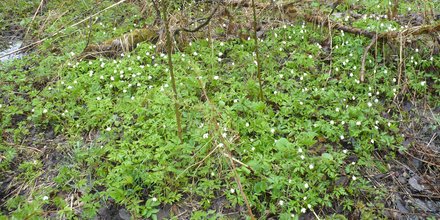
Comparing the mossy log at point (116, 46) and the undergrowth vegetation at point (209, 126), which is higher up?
the mossy log at point (116, 46)

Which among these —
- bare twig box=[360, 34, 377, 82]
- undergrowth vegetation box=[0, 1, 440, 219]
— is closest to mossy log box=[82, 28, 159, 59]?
undergrowth vegetation box=[0, 1, 440, 219]

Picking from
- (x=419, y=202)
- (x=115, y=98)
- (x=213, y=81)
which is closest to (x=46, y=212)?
(x=115, y=98)

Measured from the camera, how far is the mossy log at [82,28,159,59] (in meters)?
5.76

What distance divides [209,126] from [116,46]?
8.22ft

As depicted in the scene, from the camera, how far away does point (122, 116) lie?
460 centimetres

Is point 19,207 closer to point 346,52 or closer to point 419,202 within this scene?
point 419,202

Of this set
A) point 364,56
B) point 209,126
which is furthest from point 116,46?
point 364,56

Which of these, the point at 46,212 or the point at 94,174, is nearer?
the point at 46,212

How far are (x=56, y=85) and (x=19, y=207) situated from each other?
1.98 m

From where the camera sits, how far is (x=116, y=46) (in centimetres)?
582

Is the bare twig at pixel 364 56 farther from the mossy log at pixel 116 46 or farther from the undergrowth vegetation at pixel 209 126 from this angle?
the mossy log at pixel 116 46

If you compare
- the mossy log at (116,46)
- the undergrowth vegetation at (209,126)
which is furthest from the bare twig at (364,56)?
the mossy log at (116,46)

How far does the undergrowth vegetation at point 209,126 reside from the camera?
3701 mm

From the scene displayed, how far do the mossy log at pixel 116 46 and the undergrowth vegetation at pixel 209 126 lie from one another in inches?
8.1
